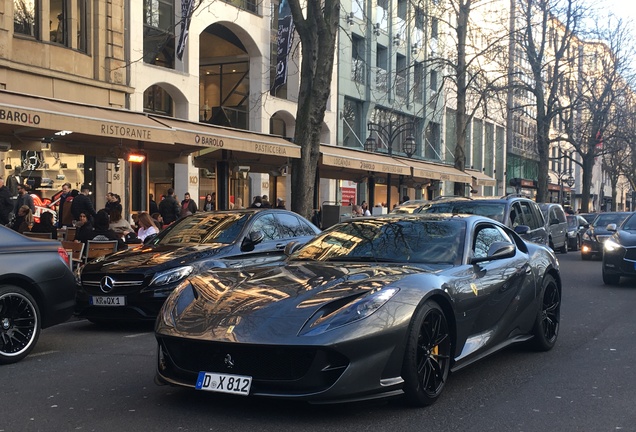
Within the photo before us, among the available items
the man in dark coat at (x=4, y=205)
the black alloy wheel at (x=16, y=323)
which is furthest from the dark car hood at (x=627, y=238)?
the man in dark coat at (x=4, y=205)

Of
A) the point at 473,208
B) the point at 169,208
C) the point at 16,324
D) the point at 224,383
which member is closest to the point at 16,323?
the point at 16,324

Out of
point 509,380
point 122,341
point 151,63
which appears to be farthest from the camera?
point 151,63

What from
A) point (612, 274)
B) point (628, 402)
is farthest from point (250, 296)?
point (612, 274)

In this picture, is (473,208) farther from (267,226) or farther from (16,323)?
(16,323)

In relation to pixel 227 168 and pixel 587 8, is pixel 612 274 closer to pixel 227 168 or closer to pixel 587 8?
→ pixel 227 168

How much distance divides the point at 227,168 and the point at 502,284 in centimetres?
1503

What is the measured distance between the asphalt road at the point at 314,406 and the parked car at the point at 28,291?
24 cm

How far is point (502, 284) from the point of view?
6.28 m

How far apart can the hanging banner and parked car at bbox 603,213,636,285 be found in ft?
A: 55.2

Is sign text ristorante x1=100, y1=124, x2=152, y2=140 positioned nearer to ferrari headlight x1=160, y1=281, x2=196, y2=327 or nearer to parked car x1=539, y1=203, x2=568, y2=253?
ferrari headlight x1=160, y1=281, x2=196, y2=327

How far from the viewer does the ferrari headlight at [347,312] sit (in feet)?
14.8

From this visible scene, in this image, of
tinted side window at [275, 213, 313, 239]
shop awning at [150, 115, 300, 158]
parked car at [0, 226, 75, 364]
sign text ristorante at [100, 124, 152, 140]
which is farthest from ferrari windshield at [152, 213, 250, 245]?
shop awning at [150, 115, 300, 158]

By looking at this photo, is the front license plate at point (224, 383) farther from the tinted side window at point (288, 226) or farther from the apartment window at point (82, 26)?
the apartment window at point (82, 26)

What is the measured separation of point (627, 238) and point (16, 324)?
10.8 meters
